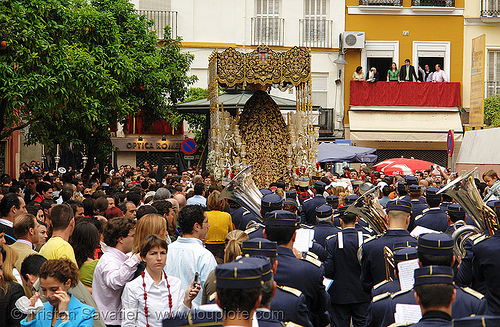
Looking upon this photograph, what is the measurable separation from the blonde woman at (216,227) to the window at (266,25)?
1974 cm

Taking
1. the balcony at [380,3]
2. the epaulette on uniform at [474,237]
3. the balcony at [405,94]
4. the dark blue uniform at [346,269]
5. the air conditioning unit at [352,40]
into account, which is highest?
the balcony at [380,3]

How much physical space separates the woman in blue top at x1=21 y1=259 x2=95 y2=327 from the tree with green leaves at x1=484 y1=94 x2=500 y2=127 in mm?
22996

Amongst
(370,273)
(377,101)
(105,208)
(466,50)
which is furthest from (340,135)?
(370,273)

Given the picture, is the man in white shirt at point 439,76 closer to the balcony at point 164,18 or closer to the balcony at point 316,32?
the balcony at point 316,32

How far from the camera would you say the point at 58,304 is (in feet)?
14.4

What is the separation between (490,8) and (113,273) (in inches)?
1042

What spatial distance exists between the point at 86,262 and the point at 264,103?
1039cm

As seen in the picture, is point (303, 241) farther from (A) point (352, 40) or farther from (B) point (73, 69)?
(A) point (352, 40)

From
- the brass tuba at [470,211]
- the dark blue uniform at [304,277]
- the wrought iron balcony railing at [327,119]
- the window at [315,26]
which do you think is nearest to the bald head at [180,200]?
the brass tuba at [470,211]

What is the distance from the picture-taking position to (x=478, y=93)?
20.8m

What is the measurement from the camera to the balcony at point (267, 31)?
27719mm

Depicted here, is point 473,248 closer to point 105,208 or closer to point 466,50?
point 105,208

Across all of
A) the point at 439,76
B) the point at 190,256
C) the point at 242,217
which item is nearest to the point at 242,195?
the point at 242,217

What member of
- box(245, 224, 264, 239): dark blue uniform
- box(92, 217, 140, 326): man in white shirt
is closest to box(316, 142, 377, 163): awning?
box(245, 224, 264, 239): dark blue uniform
